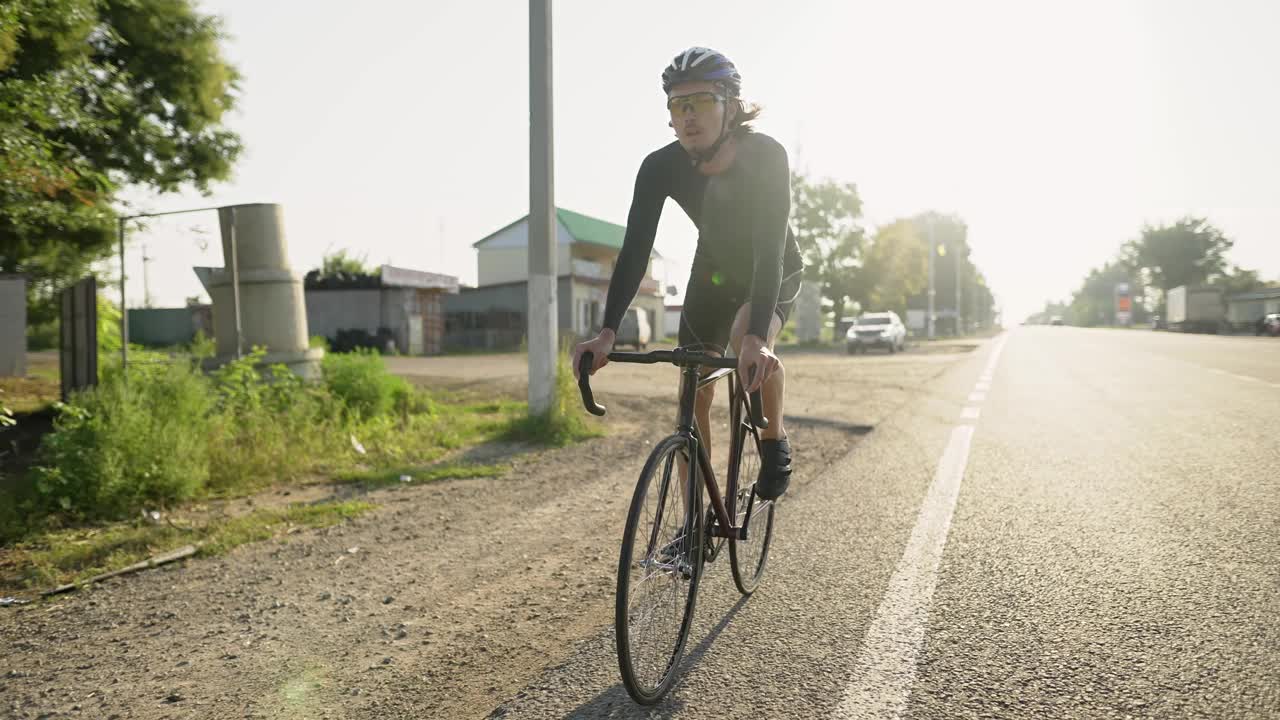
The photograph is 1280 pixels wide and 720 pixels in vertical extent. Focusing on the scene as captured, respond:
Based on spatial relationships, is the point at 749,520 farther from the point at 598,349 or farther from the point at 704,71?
the point at 704,71

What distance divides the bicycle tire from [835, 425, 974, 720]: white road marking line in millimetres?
548

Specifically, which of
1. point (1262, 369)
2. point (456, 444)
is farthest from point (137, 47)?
point (1262, 369)

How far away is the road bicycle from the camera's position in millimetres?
2344

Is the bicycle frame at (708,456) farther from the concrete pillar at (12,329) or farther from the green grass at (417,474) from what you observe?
the concrete pillar at (12,329)

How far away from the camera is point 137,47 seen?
11484 mm

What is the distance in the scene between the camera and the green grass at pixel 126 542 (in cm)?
389

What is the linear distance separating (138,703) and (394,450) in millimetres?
4689

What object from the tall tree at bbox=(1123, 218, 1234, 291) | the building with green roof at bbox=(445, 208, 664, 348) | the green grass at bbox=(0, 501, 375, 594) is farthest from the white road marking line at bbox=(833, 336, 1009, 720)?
the tall tree at bbox=(1123, 218, 1234, 291)

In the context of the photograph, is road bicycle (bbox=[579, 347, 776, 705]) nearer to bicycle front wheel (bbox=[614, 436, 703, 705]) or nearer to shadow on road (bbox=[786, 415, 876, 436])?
bicycle front wheel (bbox=[614, 436, 703, 705])

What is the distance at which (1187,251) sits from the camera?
340 ft

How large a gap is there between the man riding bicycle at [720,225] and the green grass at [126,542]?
291cm

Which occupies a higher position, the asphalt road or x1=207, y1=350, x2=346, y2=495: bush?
x1=207, y1=350, x2=346, y2=495: bush

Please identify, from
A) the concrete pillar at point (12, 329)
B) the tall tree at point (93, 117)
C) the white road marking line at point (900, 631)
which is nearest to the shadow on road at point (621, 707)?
the white road marking line at point (900, 631)

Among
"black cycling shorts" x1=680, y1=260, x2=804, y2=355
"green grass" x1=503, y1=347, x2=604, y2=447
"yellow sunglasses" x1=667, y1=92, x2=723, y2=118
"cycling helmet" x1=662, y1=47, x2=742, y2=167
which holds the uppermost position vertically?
→ "cycling helmet" x1=662, y1=47, x2=742, y2=167
